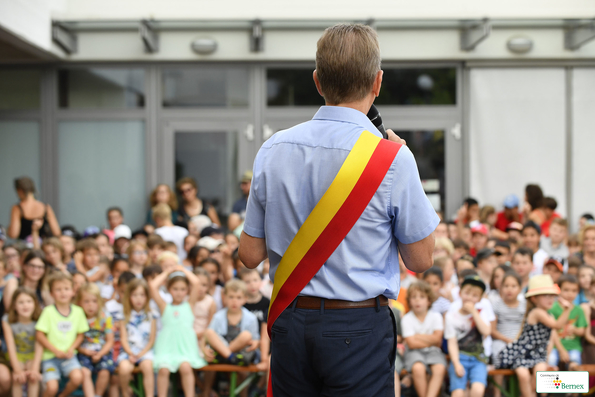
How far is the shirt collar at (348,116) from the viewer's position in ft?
5.76

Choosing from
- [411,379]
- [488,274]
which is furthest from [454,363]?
[488,274]

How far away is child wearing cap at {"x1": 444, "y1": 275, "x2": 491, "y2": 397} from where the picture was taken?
4.64 metres

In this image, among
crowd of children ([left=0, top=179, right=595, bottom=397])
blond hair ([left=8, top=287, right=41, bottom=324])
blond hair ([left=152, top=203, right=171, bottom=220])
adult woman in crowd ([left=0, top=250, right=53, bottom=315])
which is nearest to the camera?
crowd of children ([left=0, top=179, right=595, bottom=397])

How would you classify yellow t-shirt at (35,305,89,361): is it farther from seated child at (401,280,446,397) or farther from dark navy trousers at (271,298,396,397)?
dark navy trousers at (271,298,396,397)

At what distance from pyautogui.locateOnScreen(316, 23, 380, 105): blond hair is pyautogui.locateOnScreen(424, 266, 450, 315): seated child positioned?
3.70m

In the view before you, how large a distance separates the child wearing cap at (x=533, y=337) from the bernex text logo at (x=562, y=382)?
0.11 meters

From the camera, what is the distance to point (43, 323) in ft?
15.8

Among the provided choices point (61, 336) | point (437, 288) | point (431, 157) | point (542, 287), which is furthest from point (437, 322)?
point (431, 157)

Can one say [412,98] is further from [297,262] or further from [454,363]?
[297,262]

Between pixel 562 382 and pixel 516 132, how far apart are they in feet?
16.8

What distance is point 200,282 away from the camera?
17.5 ft

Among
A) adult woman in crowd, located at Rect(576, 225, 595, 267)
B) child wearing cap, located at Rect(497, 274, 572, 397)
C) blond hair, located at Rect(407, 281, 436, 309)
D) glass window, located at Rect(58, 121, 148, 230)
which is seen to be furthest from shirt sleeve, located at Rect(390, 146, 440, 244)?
glass window, located at Rect(58, 121, 148, 230)

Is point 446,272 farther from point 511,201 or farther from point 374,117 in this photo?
point 374,117

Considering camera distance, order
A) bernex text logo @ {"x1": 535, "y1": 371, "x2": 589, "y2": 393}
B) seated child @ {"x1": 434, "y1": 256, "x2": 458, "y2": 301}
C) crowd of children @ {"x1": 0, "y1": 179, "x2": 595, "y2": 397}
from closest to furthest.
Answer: bernex text logo @ {"x1": 535, "y1": 371, "x2": 589, "y2": 393}, crowd of children @ {"x1": 0, "y1": 179, "x2": 595, "y2": 397}, seated child @ {"x1": 434, "y1": 256, "x2": 458, "y2": 301}
